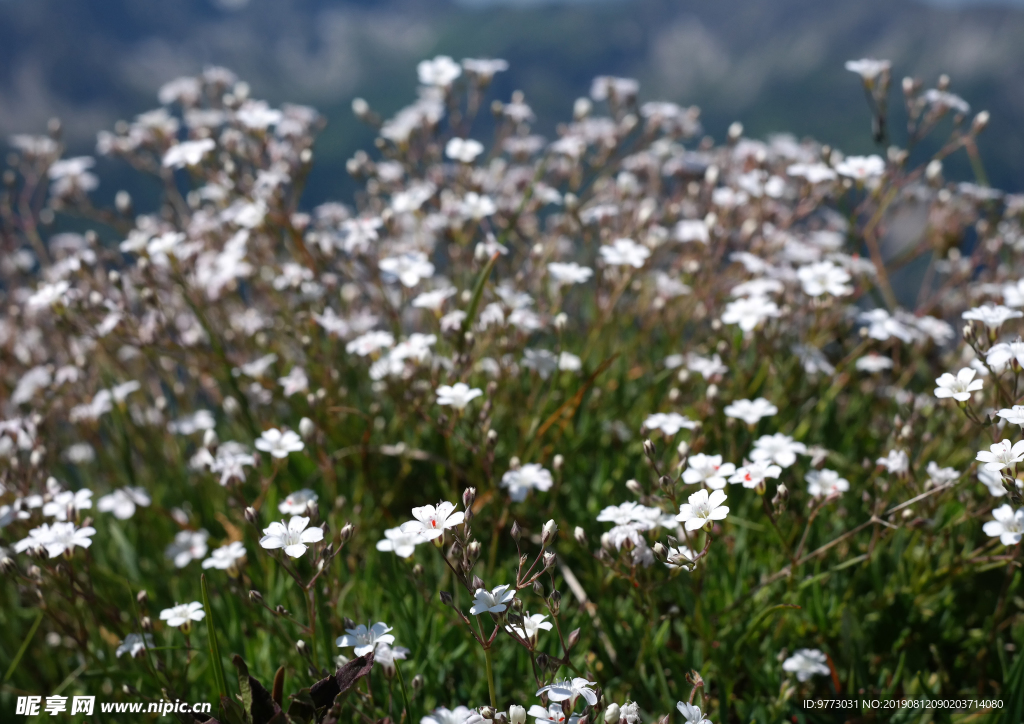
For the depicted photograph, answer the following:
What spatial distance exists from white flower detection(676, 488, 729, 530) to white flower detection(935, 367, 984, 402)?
948 millimetres

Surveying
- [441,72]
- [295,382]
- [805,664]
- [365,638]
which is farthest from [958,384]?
[441,72]

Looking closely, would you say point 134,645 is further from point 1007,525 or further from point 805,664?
point 1007,525

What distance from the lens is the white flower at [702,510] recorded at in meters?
2.42

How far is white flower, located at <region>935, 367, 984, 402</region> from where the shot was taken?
2.67 m

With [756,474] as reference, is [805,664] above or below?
below

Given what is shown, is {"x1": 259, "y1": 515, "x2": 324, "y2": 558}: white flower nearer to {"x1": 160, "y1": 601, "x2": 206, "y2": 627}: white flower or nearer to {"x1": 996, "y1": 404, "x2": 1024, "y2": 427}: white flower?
{"x1": 160, "y1": 601, "x2": 206, "y2": 627}: white flower

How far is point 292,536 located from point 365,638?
44 cm

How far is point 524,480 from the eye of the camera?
130 inches

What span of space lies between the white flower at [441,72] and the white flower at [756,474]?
11.5 feet

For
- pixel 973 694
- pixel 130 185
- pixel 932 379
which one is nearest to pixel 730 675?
pixel 973 694

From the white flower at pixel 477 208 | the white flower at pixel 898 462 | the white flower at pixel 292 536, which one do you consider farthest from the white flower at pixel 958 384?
the white flower at pixel 477 208

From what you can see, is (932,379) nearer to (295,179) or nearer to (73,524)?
(295,179)

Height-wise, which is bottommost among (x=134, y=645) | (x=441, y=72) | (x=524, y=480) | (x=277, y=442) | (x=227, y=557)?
(x=134, y=645)

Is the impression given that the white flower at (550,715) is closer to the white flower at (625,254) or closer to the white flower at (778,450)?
the white flower at (778,450)
